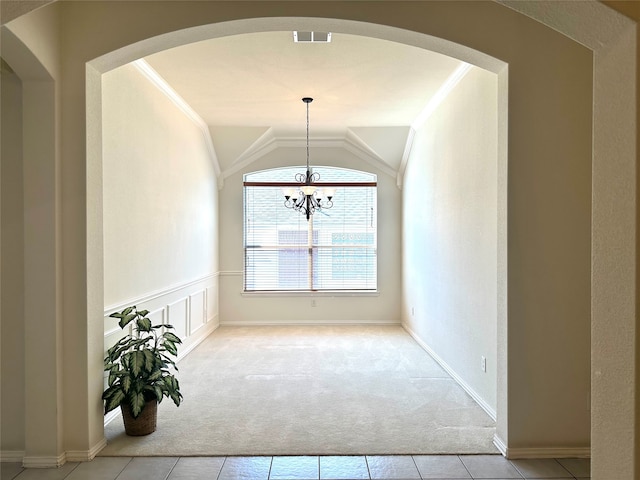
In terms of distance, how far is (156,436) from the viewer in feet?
Result: 10.2

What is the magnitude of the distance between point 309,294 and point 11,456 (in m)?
4.93

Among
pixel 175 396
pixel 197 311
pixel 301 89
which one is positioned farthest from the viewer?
pixel 197 311

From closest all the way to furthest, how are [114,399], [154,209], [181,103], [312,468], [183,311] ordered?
1. [312,468]
2. [114,399]
3. [154,209]
4. [181,103]
5. [183,311]

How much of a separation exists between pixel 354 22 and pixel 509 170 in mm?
1327

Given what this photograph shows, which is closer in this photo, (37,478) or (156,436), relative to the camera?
(37,478)

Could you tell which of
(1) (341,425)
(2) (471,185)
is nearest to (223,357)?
(1) (341,425)

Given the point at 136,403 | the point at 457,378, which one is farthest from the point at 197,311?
the point at 457,378

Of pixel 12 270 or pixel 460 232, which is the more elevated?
pixel 460 232

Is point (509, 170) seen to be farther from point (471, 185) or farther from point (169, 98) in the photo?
point (169, 98)

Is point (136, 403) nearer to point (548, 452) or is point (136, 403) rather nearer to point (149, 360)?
point (149, 360)

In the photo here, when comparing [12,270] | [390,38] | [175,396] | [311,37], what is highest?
[311,37]

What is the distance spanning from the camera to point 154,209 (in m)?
4.48

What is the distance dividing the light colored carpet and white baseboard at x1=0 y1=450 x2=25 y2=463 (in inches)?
19.5

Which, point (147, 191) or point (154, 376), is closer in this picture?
point (154, 376)
